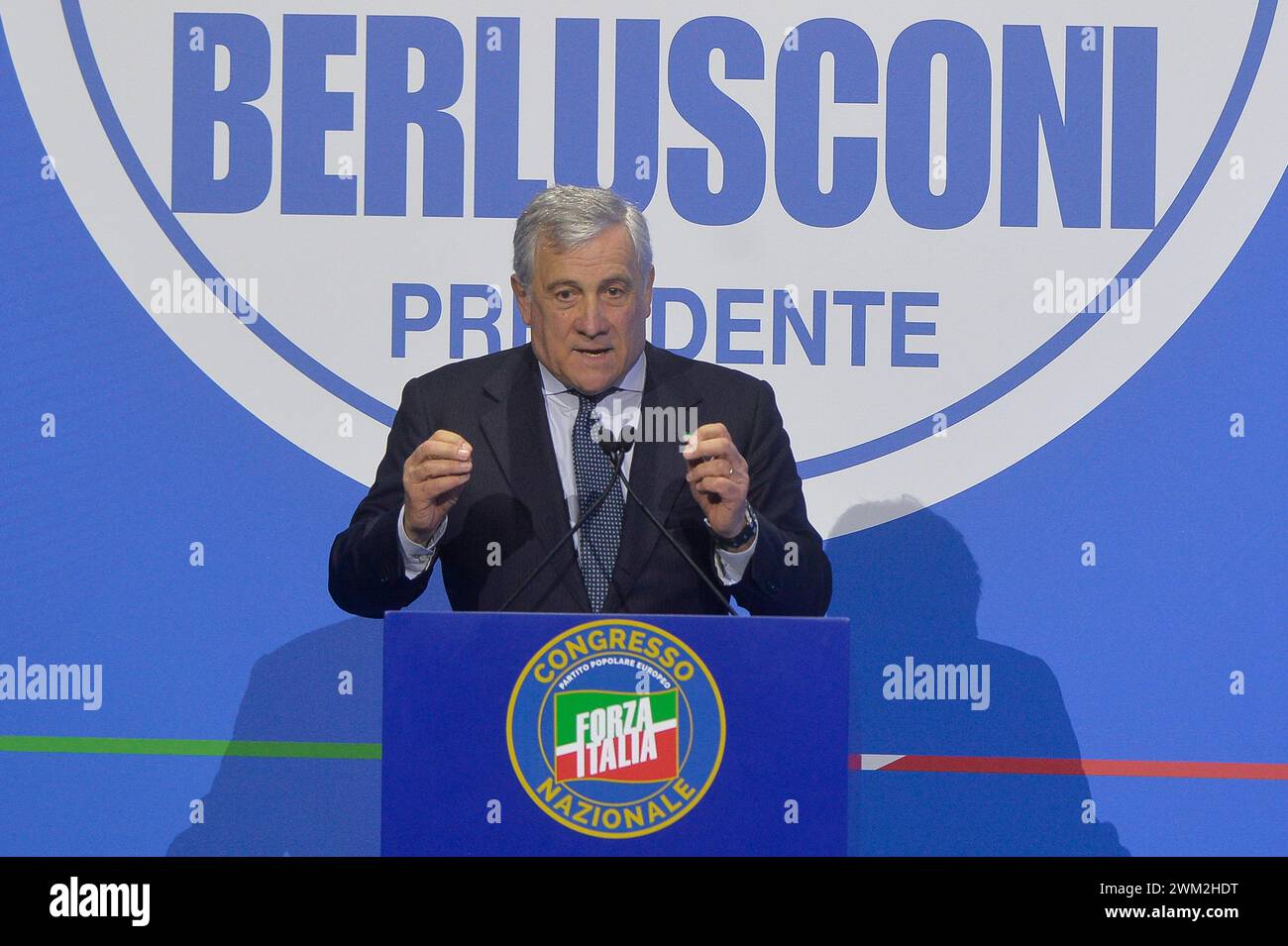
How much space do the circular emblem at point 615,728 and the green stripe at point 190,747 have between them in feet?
5.72

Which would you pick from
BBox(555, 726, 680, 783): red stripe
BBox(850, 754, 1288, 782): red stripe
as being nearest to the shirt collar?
BBox(555, 726, 680, 783): red stripe

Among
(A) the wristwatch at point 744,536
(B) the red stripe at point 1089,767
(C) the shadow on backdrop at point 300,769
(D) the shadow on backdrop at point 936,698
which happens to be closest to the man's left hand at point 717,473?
(A) the wristwatch at point 744,536

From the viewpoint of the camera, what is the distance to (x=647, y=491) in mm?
2676

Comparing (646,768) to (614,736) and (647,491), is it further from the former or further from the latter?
(647,491)

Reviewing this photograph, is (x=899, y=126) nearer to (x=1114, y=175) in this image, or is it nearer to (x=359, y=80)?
(x=1114, y=175)

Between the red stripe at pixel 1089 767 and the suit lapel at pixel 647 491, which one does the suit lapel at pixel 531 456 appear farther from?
the red stripe at pixel 1089 767

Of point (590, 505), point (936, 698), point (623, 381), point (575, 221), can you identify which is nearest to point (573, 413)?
point (623, 381)

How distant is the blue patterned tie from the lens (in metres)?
2.65

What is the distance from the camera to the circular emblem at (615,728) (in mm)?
2002

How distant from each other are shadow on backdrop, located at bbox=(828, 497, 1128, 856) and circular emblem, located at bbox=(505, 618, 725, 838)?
1600 millimetres

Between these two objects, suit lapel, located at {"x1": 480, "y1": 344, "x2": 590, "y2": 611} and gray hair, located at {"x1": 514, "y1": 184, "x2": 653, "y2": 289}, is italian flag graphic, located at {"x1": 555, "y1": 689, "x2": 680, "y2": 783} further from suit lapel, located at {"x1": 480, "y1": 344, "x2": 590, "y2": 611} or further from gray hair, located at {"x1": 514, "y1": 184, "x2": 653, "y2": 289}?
gray hair, located at {"x1": 514, "y1": 184, "x2": 653, "y2": 289}

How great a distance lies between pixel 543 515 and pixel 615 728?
737 mm

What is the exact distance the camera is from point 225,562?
3.63m
